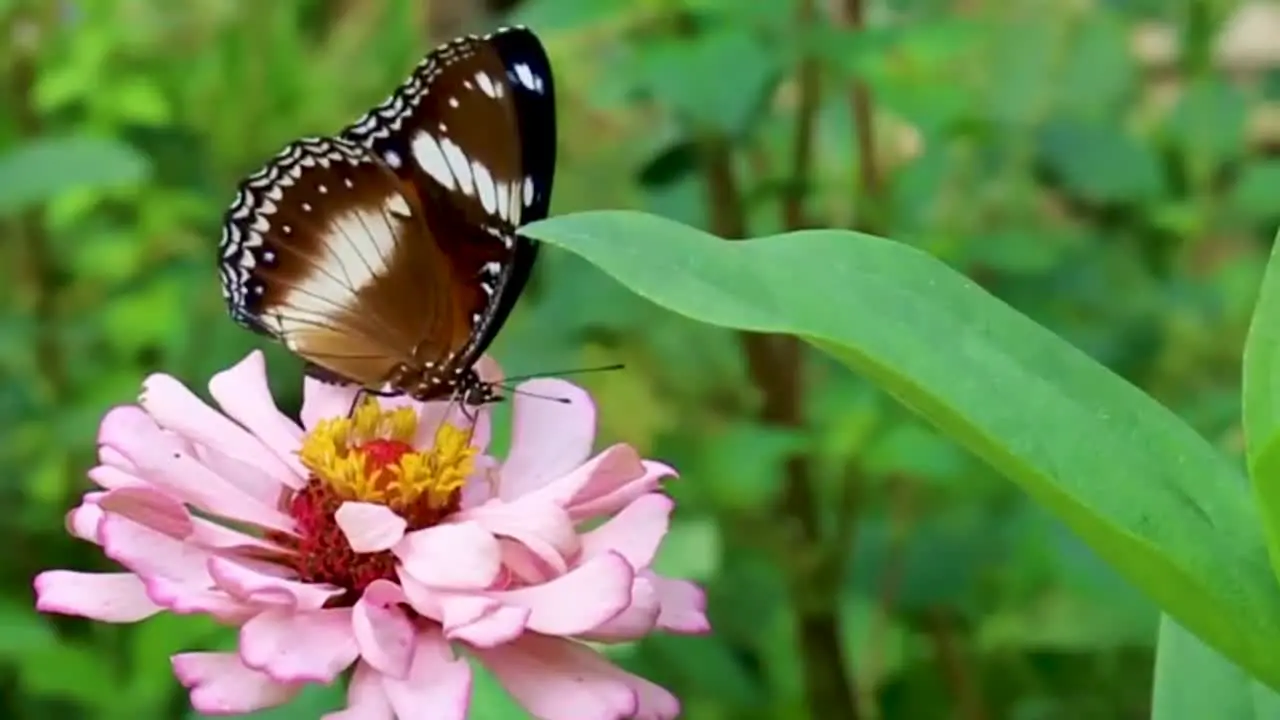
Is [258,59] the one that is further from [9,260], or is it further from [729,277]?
[729,277]

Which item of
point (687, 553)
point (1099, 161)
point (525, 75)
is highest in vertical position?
point (1099, 161)

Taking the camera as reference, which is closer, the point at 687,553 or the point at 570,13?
the point at 687,553

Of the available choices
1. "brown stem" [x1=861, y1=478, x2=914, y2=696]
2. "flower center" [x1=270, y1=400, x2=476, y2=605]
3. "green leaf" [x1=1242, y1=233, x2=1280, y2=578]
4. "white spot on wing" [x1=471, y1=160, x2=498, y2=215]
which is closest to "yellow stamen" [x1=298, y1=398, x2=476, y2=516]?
"flower center" [x1=270, y1=400, x2=476, y2=605]

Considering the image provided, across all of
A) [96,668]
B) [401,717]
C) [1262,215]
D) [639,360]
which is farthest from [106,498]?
[1262,215]

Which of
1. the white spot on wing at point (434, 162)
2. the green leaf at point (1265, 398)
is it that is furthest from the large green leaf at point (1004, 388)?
the white spot on wing at point (434, 162)

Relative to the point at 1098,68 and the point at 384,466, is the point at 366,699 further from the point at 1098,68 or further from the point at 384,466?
the point at 1098,68

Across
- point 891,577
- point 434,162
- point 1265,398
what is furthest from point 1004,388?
point 891,577
